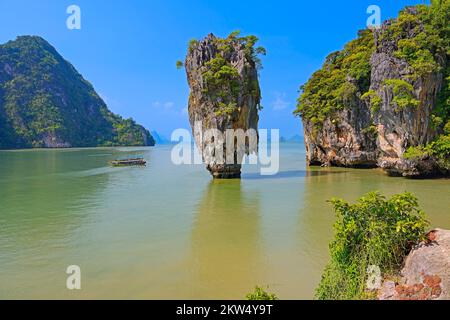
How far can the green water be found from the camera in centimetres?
690

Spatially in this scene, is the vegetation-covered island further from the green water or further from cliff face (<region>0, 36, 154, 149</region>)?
cliff face (<region>0, 36, 154, 149</region>)

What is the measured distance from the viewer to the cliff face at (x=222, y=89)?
74.8 ft

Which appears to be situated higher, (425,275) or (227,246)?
(425,275)

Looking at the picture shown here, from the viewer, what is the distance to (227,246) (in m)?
9.39

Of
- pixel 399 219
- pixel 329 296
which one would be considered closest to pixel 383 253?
pixel 399 219

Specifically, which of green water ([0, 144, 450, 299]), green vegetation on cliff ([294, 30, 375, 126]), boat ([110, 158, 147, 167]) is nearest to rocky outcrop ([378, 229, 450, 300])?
green water ([0, 144, 450, 299])

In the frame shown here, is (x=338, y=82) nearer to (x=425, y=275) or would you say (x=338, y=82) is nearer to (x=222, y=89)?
(x=222, y=89)

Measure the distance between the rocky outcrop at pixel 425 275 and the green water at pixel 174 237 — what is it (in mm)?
2100

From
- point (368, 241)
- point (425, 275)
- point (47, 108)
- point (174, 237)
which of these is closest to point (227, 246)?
point (174, 237)

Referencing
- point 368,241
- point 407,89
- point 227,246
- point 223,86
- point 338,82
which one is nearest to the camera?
point 368,241

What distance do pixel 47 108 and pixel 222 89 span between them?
9091cm

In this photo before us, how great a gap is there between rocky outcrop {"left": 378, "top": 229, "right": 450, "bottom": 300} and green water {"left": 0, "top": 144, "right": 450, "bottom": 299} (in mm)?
2100

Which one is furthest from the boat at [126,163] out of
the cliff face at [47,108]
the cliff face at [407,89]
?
the cliff face at [47,108]

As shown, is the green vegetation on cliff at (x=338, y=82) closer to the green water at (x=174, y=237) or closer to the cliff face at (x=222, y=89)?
the cliff face at (x=222, y=89)
